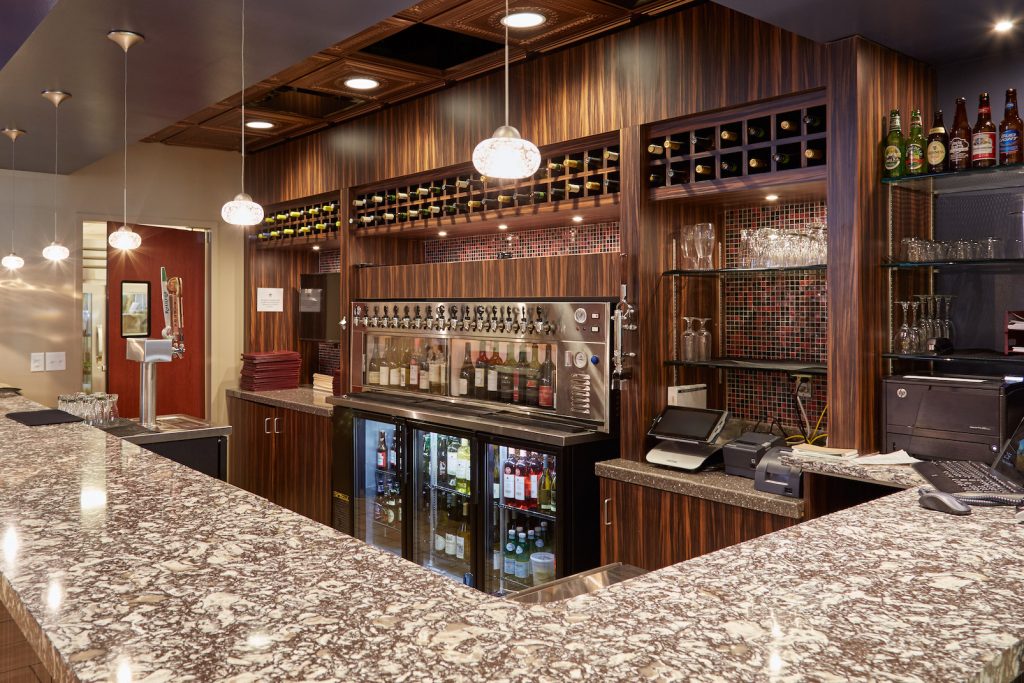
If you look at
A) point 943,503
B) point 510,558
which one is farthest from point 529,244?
point 943,503

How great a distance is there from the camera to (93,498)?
6.95ft

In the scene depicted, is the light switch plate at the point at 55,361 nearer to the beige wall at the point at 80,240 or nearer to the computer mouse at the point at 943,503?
the beige wall at the point at 80,240

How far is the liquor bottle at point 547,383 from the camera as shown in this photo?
4.13 meters

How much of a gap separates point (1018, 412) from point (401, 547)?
3.27 m

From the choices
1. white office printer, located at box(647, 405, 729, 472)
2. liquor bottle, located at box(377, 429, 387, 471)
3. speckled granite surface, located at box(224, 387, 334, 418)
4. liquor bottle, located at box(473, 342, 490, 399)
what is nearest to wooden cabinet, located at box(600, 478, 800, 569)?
white office printer, located at box(647, 405, 729, 472)

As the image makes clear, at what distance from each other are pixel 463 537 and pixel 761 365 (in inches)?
78.1

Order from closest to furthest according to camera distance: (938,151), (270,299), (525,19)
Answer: (938,151) → (525,19) → (270,299)

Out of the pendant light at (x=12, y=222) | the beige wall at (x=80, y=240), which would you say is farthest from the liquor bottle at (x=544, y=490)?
the beige wall at (x=80, y=240)

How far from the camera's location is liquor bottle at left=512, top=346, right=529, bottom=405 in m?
4.33

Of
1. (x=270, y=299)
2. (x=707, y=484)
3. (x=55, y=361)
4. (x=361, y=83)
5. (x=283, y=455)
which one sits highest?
(x=361, y=83)

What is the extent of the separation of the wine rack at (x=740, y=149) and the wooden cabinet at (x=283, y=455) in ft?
9.61

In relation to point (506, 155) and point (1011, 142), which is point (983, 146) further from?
point (506, 155)

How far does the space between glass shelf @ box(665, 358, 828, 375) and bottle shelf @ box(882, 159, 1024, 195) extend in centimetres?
79

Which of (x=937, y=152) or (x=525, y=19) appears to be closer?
(x=937, y=152)
